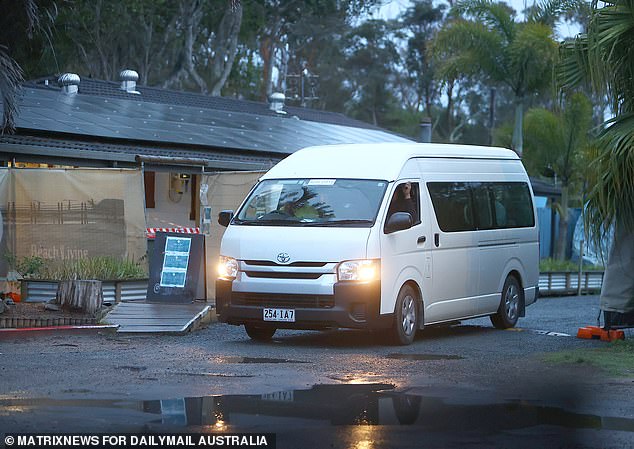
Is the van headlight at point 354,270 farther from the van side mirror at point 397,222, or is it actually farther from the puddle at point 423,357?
the puddle at point 423,357

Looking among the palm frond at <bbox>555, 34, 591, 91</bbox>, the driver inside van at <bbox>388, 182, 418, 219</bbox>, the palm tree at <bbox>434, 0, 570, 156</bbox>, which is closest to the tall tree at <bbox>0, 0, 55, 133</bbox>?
the driver inside van at <bbox>388, 182, 418, 219</bbox>

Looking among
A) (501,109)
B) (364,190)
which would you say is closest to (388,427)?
(364,190)

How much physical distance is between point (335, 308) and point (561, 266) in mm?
16456

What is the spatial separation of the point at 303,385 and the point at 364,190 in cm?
415

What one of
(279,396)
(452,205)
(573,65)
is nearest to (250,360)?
(279,396)

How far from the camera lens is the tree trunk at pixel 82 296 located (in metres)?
14.3

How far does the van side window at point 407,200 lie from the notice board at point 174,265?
3866 millimetres

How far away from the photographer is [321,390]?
9133 mm

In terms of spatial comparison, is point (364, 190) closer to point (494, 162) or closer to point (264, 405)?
point (494, 162)

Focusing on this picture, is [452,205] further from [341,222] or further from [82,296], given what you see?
[82,296]

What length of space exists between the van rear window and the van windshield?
1.18m

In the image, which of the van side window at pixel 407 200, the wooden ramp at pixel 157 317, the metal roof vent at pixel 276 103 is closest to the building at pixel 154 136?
the metal roof vent at pixel 276 103

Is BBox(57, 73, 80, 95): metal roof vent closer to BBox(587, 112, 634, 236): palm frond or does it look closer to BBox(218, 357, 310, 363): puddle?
BBox(587, 112, 634, 236): palm frond

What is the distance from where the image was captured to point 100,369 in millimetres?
10211
